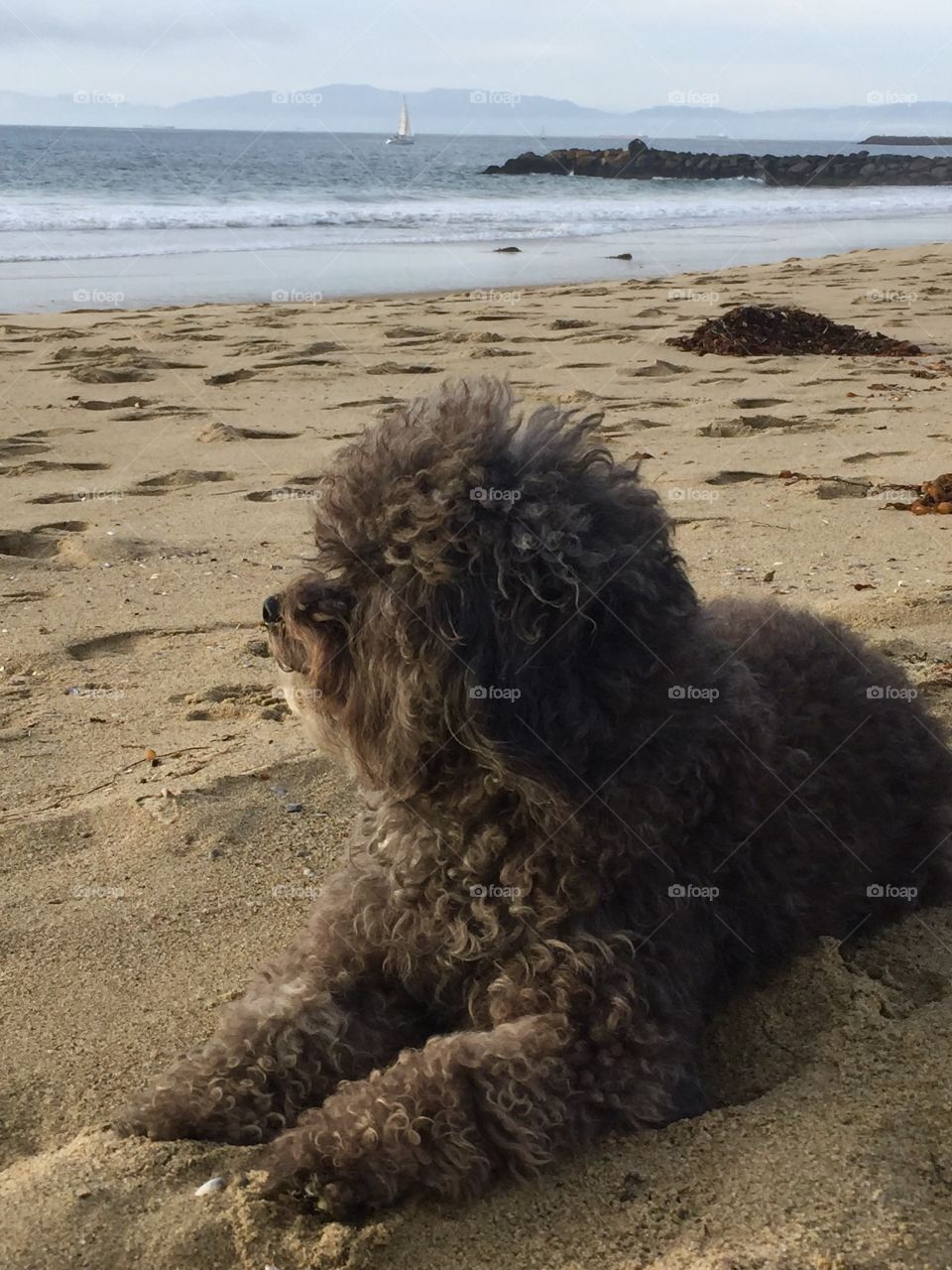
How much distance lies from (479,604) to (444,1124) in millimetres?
1146

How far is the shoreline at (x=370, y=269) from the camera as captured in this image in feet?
55.0

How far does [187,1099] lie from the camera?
10.4 feet

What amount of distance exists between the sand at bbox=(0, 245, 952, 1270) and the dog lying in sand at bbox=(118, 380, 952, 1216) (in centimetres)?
14

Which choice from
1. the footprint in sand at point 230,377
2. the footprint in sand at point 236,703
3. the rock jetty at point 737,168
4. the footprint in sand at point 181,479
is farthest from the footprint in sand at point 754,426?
the rock jetty at point 737,168

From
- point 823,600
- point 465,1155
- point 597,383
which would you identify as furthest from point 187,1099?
point 597,383

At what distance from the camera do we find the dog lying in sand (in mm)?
3051

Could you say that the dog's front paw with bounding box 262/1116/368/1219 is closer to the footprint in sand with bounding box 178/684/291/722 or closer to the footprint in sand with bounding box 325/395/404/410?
the footprint in sand with bounding box 178/684/291/722

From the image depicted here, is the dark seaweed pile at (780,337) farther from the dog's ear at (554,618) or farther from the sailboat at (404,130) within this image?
the sailboat at (404,130)

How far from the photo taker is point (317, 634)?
10.7ft

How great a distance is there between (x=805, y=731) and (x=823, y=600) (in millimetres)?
2634

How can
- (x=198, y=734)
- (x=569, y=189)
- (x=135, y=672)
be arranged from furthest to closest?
(x=569, y=189) < (x=135, y=672) < (x=198, y=734)

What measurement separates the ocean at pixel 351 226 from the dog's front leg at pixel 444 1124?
46.1 feet

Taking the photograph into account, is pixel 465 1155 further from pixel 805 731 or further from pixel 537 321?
pixel 537 321

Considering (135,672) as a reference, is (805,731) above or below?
above
